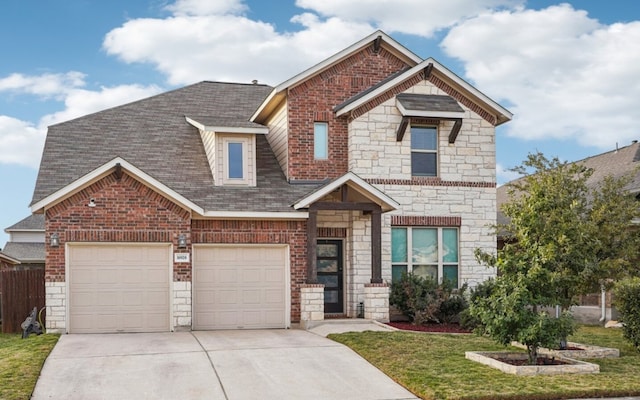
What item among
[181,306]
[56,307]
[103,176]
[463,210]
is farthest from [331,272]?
[56,307]

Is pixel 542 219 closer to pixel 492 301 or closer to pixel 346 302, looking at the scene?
pixel 492 301

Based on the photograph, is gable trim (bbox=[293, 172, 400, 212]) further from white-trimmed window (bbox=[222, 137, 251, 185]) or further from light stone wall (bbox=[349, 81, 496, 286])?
white-trimmed window (bbox=[222, 137, 251, 185])

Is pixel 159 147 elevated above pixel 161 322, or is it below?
above

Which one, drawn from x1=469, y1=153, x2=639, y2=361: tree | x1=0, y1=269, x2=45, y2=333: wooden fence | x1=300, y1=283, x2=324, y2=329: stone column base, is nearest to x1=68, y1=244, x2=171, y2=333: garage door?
x1=0, y1=269, x2=45, y2=333: wooden fence

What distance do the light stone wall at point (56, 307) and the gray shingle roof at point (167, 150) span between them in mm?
2068

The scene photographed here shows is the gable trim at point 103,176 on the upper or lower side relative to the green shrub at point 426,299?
upper

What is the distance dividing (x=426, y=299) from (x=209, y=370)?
818 centimetres

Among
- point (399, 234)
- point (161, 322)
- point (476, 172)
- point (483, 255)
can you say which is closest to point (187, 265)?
point (161, 322)

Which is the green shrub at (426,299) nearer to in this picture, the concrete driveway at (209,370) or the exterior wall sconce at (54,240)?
the concrete driveway at (209,370)

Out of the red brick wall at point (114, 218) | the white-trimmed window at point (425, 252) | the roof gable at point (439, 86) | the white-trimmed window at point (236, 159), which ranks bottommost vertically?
the white-trimmed window at point (425, 252)

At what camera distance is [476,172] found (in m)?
21.7

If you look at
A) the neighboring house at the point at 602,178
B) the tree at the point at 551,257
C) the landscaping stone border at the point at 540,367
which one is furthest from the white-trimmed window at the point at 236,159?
the landscaping stone border at the point at 540,367

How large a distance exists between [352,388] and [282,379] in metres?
1.21

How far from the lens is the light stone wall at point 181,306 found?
1811 centimetres
